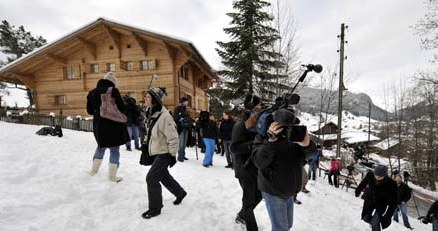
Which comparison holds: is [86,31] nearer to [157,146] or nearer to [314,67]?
[157,146]

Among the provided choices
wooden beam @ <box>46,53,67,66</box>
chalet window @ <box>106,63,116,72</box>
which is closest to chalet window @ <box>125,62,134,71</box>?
chalet window @ <box>106,63,116,72</box>

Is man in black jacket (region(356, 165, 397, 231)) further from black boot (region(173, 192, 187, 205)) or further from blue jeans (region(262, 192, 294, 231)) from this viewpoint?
black boot (region(173, 192, 187, 205))

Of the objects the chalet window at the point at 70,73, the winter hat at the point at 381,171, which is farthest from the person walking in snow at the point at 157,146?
the chalet window at the point at 70,73

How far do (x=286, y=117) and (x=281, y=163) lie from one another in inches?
20.8

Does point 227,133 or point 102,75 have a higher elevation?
point 102,75

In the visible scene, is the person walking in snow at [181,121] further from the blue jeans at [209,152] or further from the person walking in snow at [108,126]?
the person walking in snow at [108,126]

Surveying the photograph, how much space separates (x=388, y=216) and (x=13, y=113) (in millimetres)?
25163

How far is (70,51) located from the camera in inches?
915

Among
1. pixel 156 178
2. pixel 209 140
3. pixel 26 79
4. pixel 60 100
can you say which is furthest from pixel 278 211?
pixel 26 79

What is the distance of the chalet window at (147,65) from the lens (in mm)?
22219

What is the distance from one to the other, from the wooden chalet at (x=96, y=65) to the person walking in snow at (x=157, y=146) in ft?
52.4

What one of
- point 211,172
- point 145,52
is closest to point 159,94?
point 211,172

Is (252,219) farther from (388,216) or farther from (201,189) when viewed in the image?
(388,216)

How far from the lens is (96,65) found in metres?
23.3
